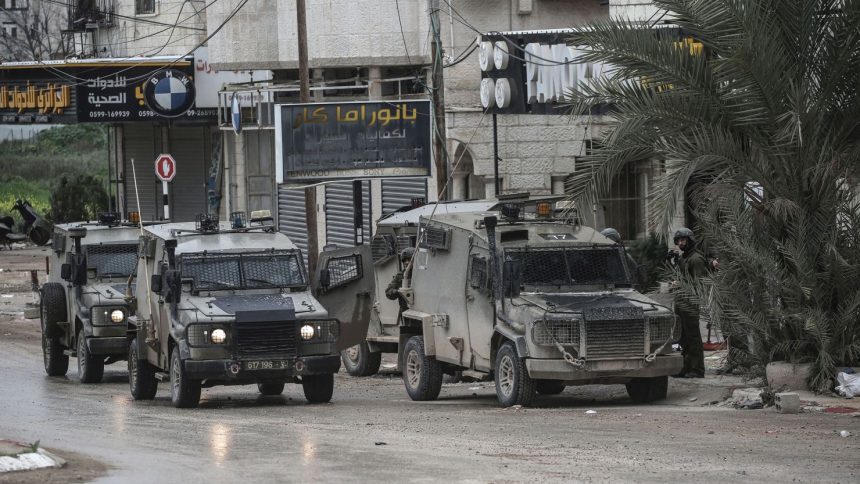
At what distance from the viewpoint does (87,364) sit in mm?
22078

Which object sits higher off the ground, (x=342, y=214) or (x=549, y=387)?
(x=342, y=214)

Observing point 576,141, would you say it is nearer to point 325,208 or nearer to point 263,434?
point 325,208

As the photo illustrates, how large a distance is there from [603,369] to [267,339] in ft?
12.5

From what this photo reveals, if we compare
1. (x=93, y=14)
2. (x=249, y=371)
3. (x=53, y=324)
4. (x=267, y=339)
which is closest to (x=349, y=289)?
(x=267, y=339)

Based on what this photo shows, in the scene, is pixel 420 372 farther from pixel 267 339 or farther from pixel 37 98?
pixel 37 98

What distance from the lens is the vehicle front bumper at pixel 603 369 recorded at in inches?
636


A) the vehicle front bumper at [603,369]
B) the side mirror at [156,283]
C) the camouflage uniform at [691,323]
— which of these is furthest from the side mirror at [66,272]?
the camouflage uniform at [691,323]

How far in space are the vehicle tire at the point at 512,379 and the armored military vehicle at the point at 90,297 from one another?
6.50m

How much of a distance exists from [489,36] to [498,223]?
8.83 metres

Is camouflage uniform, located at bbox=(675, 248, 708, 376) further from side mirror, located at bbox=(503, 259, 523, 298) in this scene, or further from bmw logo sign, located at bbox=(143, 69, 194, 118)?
bmw logo sign, located at bbox=(143, 69, 194, 118)

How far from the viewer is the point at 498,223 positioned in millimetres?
17703

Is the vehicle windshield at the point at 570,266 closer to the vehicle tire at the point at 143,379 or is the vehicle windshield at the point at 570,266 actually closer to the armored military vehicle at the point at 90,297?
the vehicle tire at the point at 143,379

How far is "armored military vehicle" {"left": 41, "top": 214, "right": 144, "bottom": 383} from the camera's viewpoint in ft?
70.8

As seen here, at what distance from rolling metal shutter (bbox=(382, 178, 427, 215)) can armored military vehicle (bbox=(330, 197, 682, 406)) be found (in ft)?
43.5
